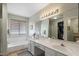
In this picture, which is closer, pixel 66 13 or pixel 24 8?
pixel 24 8

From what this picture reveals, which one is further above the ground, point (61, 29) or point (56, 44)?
point (61, 29)

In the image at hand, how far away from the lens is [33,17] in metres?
1.56

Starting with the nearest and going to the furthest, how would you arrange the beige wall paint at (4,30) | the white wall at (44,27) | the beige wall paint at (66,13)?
1. the beige wall paint at (4,30)
2. the beige wall paint at (66,13)
3. the white wall at (44,27)

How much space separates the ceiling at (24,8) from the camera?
136cm

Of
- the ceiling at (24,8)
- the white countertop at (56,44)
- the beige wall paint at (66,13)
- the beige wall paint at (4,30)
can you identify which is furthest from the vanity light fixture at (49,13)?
the beige wall paint at (4,30)

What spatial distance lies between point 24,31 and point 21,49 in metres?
0.31

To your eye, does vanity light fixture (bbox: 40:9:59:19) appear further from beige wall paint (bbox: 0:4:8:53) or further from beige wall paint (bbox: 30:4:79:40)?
beige wall paint (bbox: 0:4:8:53)

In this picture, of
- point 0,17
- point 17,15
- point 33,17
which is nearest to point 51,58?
point 33,17

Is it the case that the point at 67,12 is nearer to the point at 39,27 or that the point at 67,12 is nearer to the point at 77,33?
the point at 77,33

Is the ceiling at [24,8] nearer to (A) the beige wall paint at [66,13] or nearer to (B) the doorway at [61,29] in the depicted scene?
(A) the beige wall paint at [66,13]

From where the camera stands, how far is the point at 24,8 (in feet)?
4.63

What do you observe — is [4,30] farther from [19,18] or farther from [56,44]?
[56,44]

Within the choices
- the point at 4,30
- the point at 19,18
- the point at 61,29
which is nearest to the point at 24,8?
the point at 19,18

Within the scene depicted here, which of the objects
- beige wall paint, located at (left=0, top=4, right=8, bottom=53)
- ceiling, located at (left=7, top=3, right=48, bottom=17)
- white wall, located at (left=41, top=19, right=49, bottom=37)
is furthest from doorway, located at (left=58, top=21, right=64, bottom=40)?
beige wall paint, located at (left=0, top=4, right=8, bottom=53)
